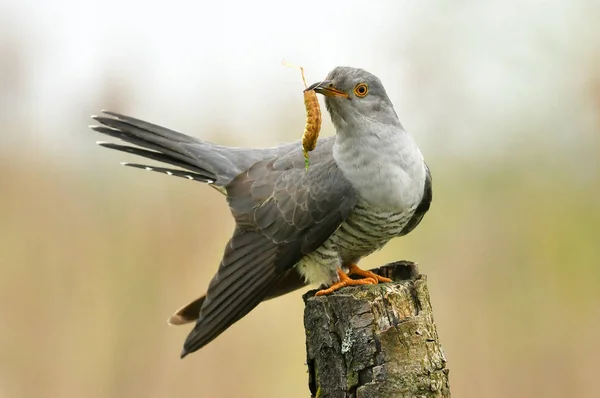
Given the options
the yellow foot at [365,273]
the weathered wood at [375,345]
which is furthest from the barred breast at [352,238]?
the weathered wood at [375,345]

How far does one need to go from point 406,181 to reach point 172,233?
151 centimetres

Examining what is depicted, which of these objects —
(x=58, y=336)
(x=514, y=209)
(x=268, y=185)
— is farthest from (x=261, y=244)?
(x=514, y=209)

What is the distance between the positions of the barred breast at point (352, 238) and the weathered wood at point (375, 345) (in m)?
0.79

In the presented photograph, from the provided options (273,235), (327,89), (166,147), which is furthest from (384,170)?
(166,147)

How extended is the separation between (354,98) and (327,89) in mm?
145

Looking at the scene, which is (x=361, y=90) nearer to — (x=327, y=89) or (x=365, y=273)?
(x=327, y=89)

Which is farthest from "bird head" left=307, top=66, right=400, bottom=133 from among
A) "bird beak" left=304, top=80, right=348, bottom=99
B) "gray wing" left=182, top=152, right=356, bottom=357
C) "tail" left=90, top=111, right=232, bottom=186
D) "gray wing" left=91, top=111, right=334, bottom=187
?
"tail" left=90, top=111, right=232, bottom=186

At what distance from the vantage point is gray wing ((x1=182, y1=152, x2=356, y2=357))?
3.29 metres

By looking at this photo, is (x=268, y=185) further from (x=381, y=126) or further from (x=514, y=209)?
(x=514, y=209)

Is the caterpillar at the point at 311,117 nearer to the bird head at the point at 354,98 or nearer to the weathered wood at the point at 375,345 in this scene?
the bird head at the point at 354,98

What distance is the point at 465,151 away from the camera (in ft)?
14.5

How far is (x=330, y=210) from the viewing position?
328 cm

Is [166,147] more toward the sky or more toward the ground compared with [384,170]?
more toward the sky

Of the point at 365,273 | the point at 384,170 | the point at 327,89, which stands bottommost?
the point at 365,273
